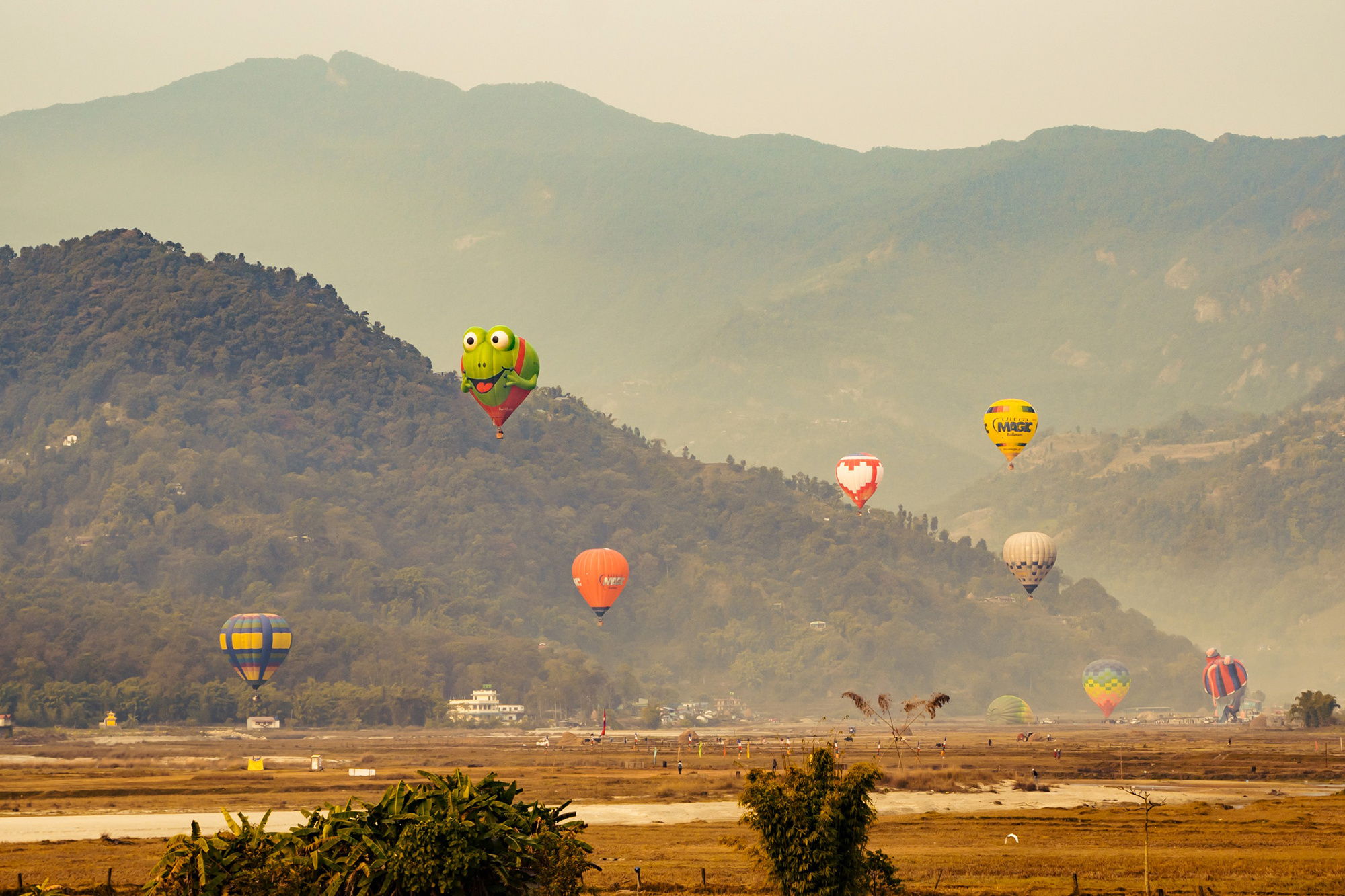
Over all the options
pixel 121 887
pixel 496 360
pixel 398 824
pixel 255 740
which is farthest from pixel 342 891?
pixel 255 740

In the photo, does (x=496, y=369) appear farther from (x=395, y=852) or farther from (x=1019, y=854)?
(x=395, y=852)

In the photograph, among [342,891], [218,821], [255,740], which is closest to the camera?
[342,891]

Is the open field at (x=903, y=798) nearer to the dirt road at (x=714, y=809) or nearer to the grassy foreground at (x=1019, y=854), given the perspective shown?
the grassy foreground at (x=1019, y=854)

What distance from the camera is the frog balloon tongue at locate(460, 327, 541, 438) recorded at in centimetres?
16888

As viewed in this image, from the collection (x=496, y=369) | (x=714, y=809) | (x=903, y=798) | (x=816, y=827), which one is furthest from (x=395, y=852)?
(x=496, y=369)

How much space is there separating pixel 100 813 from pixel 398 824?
7110 centimetres

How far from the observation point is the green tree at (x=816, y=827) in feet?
132

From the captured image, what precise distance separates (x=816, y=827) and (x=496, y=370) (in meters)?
Answer: 132

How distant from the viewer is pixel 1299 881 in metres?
54.1

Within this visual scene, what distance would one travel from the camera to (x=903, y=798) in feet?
305

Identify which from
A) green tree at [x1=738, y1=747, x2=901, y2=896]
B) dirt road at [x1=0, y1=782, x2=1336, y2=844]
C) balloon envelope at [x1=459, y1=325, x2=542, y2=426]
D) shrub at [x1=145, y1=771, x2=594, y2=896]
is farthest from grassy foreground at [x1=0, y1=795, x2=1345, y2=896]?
balloon envelope at [x1=459, y1=325, x2=542, y2=426]

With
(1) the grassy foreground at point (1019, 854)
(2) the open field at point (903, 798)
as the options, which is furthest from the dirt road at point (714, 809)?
(1) the grassy foreground at point (1019, 854)

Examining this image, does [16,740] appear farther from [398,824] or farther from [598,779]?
[398,824]

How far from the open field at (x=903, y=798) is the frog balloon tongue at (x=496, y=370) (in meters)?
37.7
